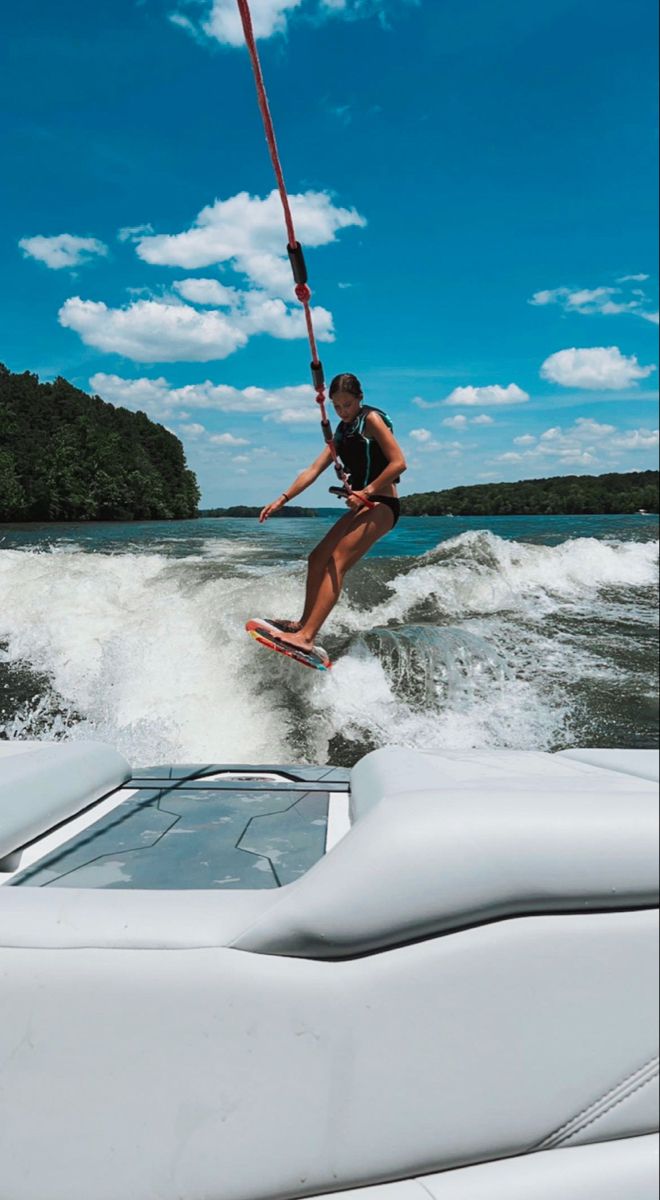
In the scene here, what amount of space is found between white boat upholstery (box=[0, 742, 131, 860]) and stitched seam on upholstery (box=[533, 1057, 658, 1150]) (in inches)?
39.5

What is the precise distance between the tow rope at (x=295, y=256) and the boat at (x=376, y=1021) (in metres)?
1.62

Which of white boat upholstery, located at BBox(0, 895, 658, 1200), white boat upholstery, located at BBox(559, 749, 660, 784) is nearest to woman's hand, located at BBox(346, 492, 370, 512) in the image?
white boat upholstery, located at BBox(559, 749, 660, 784)

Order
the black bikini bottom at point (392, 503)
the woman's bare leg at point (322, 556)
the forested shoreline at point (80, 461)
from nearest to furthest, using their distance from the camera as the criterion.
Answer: the black bikini bottom at point (392, 503) → the woman's bare leg at point (322, 556) → the forested shoreline at point (80, 461)

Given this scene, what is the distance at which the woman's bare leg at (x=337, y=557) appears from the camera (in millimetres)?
2740

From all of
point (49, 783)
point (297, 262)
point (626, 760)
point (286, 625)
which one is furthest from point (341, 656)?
point (626, 760)

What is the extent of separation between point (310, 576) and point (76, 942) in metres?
2.13

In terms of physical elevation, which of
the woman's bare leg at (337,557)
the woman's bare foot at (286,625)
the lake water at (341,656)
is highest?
the woman's bare leg at (337,557)

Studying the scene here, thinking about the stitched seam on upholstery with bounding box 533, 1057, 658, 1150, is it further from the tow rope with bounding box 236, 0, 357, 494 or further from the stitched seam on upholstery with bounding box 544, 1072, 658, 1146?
the tow rope with bounding box 236, 0, 357, 494

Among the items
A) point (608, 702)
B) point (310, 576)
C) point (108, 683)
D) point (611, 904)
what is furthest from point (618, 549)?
point (611, 904)

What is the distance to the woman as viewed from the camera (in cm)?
256

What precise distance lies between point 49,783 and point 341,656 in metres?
5.56

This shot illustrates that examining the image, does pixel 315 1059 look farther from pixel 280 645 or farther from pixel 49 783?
pixel 280 645

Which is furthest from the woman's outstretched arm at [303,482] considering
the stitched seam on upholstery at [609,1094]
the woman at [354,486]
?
the stitched seam on upholstery at [609,1094]

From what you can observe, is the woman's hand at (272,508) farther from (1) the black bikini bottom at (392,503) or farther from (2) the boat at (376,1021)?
(2) the boat at (376,1021)
